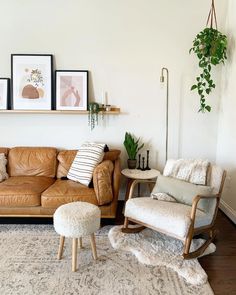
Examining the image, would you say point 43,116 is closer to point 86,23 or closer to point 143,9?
point 86,23

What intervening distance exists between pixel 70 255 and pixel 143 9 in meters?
3.03

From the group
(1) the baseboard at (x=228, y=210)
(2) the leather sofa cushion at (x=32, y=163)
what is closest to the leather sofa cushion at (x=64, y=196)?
(2) the leather sofa cushion at (x=32, y=163)

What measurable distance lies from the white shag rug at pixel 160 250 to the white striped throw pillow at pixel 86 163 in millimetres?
675

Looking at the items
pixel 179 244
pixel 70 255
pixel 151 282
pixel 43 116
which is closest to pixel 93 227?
pixel 70 255

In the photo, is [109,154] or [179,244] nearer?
[179,244]

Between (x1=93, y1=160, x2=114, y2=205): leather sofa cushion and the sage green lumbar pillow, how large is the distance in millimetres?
495

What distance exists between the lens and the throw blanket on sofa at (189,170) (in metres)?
2.81

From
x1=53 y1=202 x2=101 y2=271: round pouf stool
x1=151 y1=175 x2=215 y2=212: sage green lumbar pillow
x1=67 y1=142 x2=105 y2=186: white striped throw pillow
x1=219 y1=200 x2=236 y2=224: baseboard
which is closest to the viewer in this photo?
x1=53 y1=202 x2=101 y2=271: round pouf stool

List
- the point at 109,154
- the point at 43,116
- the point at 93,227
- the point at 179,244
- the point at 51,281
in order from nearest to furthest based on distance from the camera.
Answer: the point at 51,281 < the point at 93,227 < the point at 179,244 < the point at 109,154 < the point at 43,116

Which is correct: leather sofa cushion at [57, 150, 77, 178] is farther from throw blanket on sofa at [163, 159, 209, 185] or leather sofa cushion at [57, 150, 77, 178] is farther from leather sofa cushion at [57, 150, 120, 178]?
throw blanket on sofa at [163, 159, 209, 185]

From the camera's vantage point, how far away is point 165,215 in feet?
7.89

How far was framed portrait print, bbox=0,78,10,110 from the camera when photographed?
3576 millimetres

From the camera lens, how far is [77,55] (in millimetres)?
3555

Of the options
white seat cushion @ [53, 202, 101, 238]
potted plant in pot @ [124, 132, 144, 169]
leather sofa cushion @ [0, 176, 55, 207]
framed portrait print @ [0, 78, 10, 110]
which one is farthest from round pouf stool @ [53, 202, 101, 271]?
framed portrait print @ [0, 78, 10, 110]
